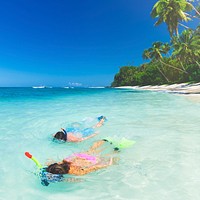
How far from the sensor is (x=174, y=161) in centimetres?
448

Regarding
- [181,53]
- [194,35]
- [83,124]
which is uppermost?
[194,35]

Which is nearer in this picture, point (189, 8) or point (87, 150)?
point (87, 150)

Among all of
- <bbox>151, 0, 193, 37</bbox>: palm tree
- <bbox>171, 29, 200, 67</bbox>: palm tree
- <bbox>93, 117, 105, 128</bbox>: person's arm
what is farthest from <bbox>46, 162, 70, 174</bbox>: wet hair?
<bbox>171, 29, 200, 67</bbox>: palm tree

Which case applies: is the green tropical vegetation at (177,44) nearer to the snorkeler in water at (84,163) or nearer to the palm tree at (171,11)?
the palm tree at (171,11)

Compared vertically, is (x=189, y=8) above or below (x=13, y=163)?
above

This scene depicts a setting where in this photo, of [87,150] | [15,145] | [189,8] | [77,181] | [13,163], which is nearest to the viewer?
[77,181]

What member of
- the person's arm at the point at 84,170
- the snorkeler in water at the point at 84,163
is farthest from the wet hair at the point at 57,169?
the person's arm at the point at 84,170

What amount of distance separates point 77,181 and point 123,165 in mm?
988

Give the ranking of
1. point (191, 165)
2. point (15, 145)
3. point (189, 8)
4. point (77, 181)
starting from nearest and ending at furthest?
1. point (77, 181)
2. point (191, 165)
3. point (15, 145)
4. point (189, 8)

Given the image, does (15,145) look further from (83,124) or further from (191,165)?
(191,165)

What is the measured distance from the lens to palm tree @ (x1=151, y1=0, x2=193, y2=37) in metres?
33.9

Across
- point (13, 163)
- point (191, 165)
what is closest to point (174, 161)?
point (191, 165)

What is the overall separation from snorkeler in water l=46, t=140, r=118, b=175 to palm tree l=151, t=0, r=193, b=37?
33882 millimetres

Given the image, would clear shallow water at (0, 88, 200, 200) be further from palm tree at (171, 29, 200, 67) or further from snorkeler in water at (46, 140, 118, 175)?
palm tree at (171, 29, 200, 67)
